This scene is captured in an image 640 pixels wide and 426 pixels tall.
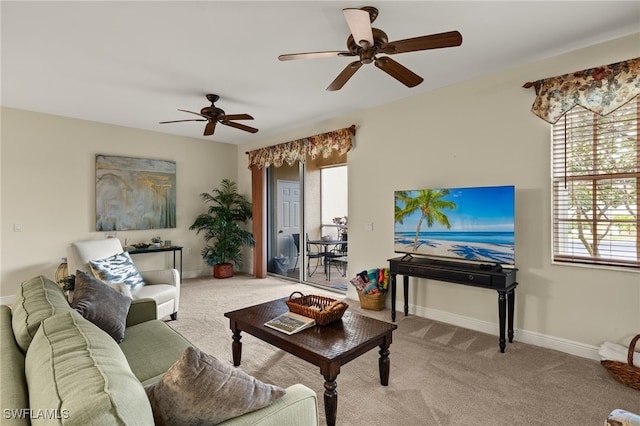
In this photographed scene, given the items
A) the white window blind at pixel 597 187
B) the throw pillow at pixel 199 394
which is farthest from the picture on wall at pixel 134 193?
the white window blind at pixel 597 187

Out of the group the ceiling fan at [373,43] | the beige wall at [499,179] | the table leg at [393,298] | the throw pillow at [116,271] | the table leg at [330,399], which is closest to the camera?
the table leg at [330,399]

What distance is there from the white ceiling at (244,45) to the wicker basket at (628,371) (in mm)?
A: 2368

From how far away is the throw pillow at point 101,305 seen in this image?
6.63ft

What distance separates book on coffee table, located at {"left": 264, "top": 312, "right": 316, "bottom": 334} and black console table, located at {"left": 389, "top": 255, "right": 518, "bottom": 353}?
5.13 ft

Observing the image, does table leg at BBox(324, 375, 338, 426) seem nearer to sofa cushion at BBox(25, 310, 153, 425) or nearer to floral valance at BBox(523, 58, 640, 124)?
sofa cushion at BBox(25, 310, 153, 425)

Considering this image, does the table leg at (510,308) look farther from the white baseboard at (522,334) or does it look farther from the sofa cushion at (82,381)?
the sofa cushion at (82,381)

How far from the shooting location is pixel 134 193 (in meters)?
5.37

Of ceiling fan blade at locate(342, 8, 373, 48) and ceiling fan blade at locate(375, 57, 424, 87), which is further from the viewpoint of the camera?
ceiling fan blade at locate(375, 57, 424, 87)

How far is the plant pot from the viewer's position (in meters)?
6.00

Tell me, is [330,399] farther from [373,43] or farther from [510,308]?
[373,43]

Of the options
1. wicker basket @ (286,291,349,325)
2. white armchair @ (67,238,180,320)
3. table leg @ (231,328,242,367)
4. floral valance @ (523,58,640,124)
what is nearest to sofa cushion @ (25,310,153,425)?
wicker basket @ (286,291,349,325)

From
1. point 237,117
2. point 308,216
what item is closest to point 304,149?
A: point 308,216

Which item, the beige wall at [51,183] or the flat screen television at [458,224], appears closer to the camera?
the flat screen television at [458,224]

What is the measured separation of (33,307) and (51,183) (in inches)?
156
